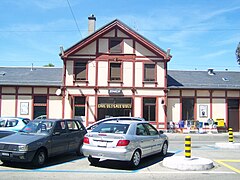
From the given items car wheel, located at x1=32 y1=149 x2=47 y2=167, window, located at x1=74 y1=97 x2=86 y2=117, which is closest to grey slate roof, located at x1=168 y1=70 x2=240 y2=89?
window, located at x1=74 y1=97 x2=86 y2=117

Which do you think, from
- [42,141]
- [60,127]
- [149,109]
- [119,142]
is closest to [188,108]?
[149,109]

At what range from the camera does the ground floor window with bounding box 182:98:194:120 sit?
94.2 ft

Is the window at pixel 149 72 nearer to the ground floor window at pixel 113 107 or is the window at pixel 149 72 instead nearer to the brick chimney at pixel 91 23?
the ground floor window at pixel 113 107

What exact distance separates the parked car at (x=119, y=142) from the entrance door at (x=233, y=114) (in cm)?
2046

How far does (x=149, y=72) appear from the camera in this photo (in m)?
27.9

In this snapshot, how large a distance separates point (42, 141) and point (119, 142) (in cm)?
258

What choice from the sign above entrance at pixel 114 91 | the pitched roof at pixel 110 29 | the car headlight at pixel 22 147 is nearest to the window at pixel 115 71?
the sign above entrance at pixel 114 91

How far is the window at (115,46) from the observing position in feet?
91.3

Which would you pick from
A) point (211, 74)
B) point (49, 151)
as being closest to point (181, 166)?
point (49, 151)

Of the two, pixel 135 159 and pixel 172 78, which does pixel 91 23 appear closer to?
pixel 172 78

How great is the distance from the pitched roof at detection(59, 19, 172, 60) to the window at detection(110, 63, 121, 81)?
2.96 meters

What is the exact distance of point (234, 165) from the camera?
34.5 ft

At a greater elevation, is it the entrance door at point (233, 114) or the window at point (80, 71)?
the window at point (80, 71)

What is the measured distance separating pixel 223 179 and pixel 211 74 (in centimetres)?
2583
